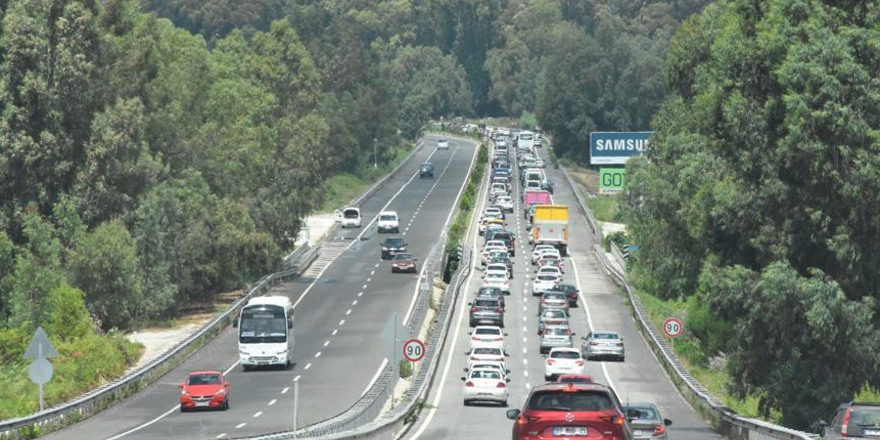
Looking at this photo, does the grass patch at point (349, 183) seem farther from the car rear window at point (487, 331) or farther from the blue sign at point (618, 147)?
the car rear window at point (487, 331)

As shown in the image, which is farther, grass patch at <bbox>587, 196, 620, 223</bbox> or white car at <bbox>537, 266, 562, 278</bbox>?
grass patch at <bbox>587, 196, 620, 223</bbox>

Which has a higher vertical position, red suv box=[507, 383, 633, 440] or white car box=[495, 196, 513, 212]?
red suv box=[507, 383, 633, 440]

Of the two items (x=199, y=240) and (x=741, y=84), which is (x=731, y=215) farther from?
(x=199, y=240)

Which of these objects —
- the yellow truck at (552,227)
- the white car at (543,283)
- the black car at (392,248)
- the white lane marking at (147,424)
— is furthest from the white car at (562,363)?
the yellow truck at (552,227)

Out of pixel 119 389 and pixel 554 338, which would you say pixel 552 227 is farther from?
pixel 119 389

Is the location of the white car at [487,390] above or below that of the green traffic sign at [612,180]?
below

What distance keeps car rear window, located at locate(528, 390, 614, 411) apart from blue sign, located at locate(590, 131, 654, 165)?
110828 mm

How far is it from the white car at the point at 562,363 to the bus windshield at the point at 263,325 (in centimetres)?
1022

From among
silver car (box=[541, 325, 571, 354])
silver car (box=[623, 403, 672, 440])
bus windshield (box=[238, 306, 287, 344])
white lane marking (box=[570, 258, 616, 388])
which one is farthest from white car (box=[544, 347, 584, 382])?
silver car (box=[623, 403, 672, 440])

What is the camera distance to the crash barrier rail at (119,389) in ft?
149

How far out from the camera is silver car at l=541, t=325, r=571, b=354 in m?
71.2

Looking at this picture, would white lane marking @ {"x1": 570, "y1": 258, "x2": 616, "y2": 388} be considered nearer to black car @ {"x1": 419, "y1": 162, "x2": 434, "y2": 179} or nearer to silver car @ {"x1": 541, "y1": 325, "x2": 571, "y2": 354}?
silver car @ {"x1": 541, "y1": 325, "x2": 571, "y2": 354}

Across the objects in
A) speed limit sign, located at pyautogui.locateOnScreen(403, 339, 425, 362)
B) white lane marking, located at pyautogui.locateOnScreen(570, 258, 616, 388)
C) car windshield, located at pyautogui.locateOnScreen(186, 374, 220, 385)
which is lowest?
white lane marking, located at pyautogui.locateOnScreen(570, 258, 616, 388)

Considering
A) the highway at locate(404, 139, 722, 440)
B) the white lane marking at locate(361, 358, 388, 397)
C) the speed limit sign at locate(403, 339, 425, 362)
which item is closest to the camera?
the highway at locate(404, 139, 722, 440)
